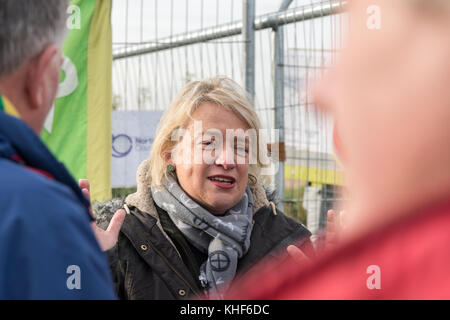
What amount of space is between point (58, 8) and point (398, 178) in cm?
83

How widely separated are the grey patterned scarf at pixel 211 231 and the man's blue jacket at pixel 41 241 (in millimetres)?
1533

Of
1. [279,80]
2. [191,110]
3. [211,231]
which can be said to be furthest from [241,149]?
[279,80]

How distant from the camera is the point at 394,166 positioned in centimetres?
44

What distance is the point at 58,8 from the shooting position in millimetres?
1113

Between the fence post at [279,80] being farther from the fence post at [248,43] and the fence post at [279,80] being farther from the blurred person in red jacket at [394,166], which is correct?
the blurred person in red jacket at [394,166]

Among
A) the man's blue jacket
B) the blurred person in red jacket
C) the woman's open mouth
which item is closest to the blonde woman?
the woman's open mouth

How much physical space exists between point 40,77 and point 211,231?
1.55 metres

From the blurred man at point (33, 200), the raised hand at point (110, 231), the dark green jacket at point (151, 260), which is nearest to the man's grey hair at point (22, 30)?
the blurred man at point (33, 200)

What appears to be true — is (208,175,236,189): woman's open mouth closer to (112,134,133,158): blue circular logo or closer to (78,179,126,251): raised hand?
(78,179,126,251): raised hand

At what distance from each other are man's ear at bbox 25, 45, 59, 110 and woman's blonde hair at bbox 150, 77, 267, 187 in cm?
159

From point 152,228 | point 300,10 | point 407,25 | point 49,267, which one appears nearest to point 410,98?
point 407,25

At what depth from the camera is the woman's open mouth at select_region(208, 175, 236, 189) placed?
2.69 m

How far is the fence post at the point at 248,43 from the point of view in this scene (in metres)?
3.65

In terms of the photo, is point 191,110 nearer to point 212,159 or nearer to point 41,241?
point 212,159
